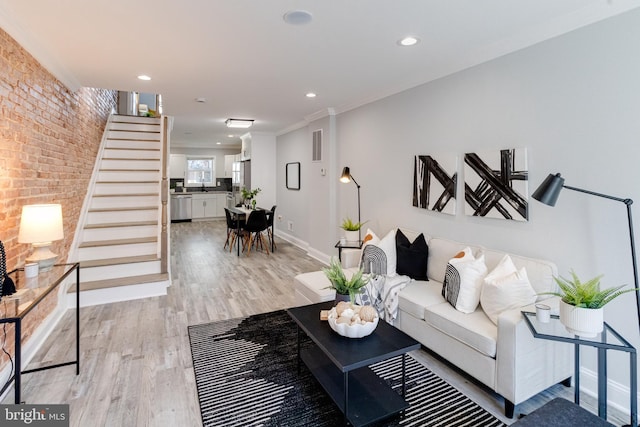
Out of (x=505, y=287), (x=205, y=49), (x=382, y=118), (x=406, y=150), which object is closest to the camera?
(x=505, y=287)

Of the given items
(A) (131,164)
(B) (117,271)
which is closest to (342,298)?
(B) (117,271)

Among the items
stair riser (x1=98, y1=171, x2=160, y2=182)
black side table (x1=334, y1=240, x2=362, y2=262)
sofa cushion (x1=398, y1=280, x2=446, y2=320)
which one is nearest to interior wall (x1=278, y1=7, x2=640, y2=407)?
sofa cushion (x1=398, y1=280, x2=446, y2=320)

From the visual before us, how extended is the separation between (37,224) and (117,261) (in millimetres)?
2072

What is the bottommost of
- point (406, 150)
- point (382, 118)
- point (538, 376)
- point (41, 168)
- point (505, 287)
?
point (538, 376)

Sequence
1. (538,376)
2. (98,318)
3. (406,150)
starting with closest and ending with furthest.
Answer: (538,376), (98,318), (406,150)

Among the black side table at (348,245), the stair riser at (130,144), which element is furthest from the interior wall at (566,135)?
the stair riser at (130,144)

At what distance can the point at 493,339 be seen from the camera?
82.3 inches

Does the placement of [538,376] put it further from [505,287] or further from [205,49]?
[205,49]

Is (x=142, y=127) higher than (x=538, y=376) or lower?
higher

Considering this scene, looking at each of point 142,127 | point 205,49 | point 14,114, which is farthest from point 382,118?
point 142,127

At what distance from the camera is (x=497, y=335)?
2.08 meters

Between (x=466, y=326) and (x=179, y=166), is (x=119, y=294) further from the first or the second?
(x=179, y=166)

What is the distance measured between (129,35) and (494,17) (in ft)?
8.89

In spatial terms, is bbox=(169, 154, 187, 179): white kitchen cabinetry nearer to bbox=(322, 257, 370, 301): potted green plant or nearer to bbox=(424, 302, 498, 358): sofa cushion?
bbox=(322, 257, 370, 301): potted green plant
